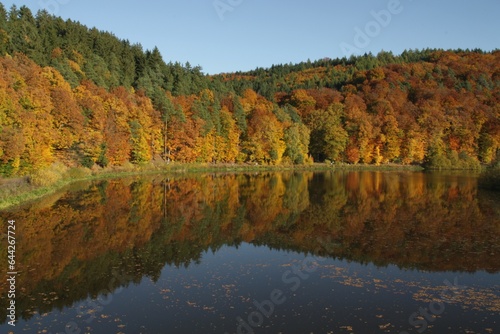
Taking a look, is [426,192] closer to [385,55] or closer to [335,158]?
[335,158]

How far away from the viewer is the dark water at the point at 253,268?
11648 millimetres

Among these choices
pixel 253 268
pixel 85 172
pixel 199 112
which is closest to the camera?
pixel 253 268

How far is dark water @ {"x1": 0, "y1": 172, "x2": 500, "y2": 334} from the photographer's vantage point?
11.6 m

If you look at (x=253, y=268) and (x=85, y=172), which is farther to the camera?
(x=85, y=172)

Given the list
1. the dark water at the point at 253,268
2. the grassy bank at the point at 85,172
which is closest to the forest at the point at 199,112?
the grassy bank at the point at 85,172

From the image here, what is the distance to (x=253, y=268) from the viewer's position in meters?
16.8

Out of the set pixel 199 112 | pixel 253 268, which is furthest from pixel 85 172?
pixel 253 268

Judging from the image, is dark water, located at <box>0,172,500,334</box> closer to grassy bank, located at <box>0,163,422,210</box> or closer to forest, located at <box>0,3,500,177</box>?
grassy bank, located at <box>0,163,422,210</box>

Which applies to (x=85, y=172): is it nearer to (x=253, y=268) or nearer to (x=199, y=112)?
(x=199, y=112)

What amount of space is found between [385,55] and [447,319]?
166 meters

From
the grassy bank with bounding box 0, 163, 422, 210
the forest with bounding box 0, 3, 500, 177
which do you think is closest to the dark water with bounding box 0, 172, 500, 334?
the grassy bank with bounding box 0, 163, 422, 210

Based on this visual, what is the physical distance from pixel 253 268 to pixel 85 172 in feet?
126

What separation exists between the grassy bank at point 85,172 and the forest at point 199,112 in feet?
5.39

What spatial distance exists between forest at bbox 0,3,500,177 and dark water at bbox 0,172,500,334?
53.1 feet
